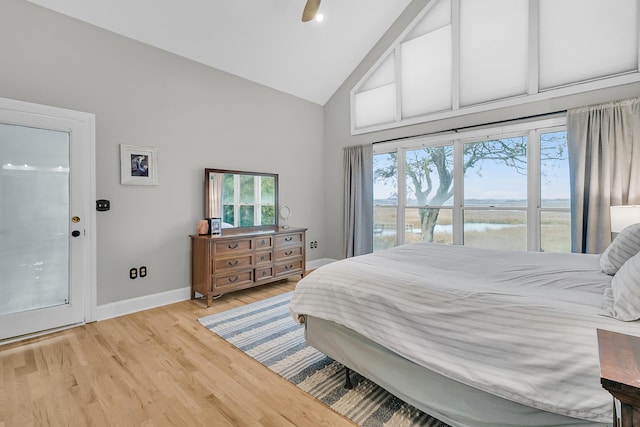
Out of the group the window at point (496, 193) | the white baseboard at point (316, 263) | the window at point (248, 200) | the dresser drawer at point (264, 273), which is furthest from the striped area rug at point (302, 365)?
the window at point (496, 193)

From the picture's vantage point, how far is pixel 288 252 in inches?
165

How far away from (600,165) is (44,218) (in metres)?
5.39

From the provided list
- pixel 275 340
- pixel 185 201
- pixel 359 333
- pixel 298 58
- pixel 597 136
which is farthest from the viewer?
pixel 298 58

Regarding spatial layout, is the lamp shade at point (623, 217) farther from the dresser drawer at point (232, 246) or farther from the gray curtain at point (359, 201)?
the dresser drawer at point (232, 246)

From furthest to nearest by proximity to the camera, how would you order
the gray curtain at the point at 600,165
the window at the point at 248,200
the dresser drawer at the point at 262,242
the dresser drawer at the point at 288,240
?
the dresser drawer at the point at 288,240 < the window at the point at 248,200 < the dresser drawer at the point at 262,242 < the gray curtain at the point at 600,165

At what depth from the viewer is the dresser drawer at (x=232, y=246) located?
11.1 ft

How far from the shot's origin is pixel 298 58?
14.1 feet

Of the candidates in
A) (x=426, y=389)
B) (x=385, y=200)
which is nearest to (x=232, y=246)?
(x=385, y=200)

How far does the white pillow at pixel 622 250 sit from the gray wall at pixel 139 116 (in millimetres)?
Answer: 3816

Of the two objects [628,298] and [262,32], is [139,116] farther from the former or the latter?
[628,298]

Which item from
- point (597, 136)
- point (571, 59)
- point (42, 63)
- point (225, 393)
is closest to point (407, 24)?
point (571, 59)

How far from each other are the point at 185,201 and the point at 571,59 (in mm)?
4647

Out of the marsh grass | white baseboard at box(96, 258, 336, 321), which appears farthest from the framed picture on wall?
the marsh grass

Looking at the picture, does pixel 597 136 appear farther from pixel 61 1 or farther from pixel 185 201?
pixel 61 1
